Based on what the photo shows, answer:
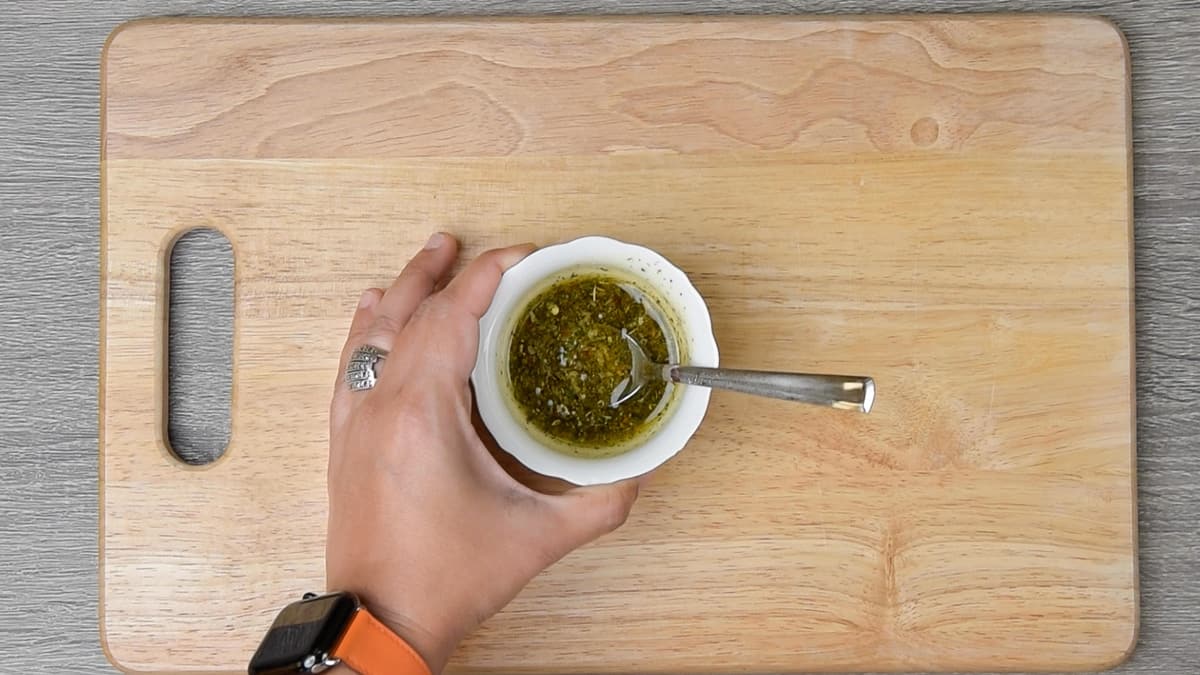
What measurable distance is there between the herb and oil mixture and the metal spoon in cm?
1

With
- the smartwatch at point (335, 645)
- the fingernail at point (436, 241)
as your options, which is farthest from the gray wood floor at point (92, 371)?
the smartwatch at point (335, 645)

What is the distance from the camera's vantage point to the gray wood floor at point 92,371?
1197 mm

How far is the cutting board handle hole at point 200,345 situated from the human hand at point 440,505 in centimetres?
23

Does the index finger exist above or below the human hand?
above

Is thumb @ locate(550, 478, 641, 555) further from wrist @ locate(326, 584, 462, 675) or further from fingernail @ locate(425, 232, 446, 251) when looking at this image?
fingernail @ locate(425, 232, 446, 251)

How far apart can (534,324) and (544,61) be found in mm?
301

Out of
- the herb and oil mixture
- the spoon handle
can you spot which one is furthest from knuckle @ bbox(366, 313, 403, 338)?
the spoon handle

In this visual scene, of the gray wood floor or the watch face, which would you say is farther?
the gray wood floor

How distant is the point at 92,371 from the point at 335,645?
510 millimetres

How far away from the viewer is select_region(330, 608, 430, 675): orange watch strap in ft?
3.06

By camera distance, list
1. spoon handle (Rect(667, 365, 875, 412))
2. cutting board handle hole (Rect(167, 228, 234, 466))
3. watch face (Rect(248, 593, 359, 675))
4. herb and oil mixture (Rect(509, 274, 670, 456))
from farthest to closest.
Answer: cutting board handle hole (Rect(167, 228, 234, 466)) < herb and oil mixture (Rect(509, 274, 670, 456)) < watch face (Rect(248, 593, 359, 675)) < spoon handle (Rect(667, 365, 875, 412))

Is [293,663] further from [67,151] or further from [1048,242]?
[1048,242]

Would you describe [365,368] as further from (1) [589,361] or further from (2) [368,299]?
(1) [589,361]

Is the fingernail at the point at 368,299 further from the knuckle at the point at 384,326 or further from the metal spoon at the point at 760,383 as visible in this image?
the metal spoon at the point at 760,383
